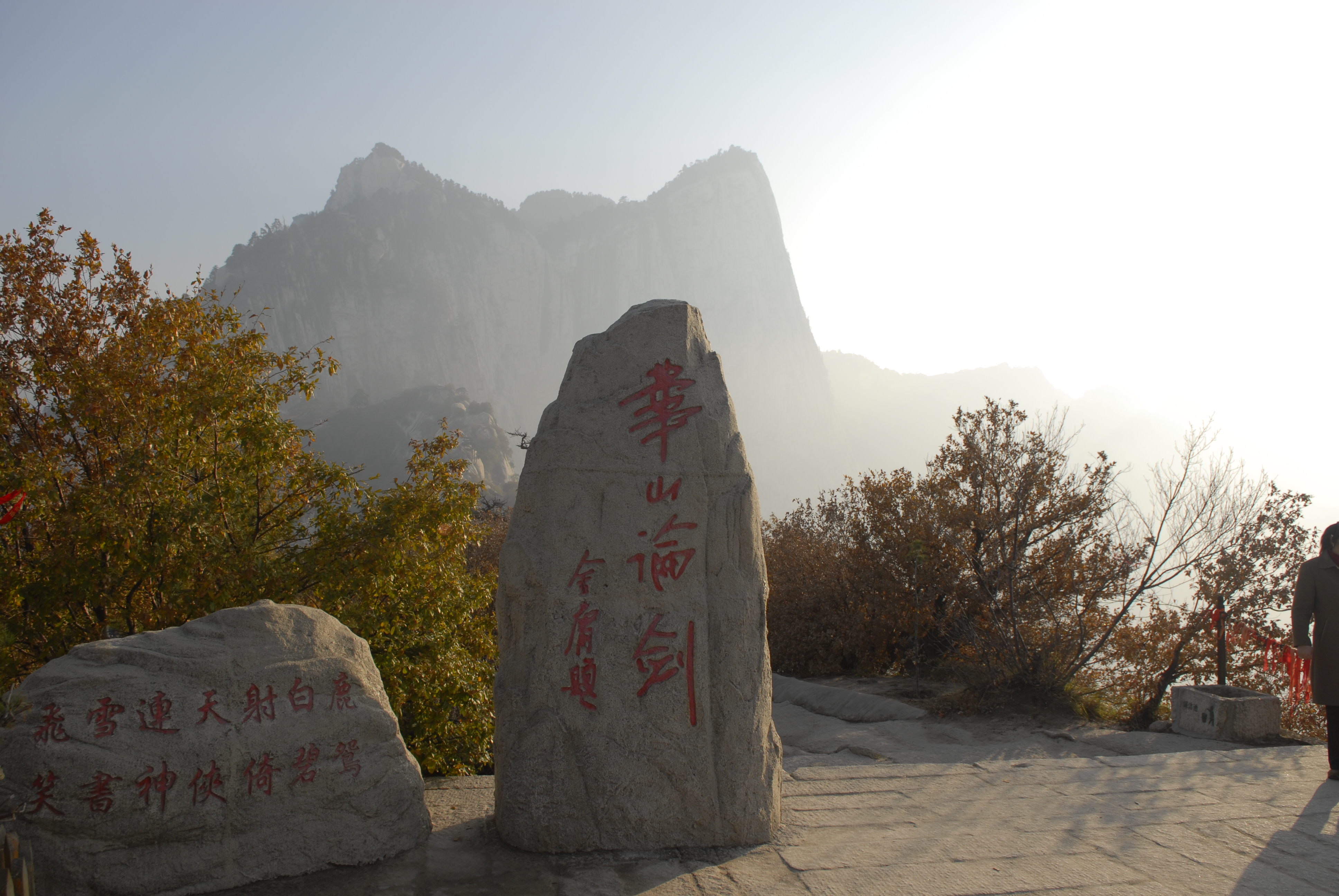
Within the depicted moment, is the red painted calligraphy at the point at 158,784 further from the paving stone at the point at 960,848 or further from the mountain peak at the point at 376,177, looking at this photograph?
the mountain peak at the point at 376,177

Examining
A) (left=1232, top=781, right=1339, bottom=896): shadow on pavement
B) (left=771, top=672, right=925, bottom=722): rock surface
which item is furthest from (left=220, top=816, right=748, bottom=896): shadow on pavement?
(left=771, top=672, right=925, bottom=722): rock surface

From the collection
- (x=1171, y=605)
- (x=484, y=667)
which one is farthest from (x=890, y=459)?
(x=484, y=667)

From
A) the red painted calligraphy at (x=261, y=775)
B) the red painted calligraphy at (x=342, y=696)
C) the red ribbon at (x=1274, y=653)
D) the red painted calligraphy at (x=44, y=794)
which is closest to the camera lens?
the red painted calligraphy at (x=44, y=794)

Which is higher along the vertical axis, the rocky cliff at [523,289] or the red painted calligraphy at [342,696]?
the rocky cliff at [523,289]

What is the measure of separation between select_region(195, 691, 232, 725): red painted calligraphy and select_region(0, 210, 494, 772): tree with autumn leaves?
6.02ft

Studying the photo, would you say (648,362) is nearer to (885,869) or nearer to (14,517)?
(885,869)

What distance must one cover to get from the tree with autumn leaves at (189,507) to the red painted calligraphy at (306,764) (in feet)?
6.09

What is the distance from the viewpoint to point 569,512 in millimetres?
3508

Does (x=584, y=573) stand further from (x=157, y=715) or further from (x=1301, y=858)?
(x=1301, y=858)

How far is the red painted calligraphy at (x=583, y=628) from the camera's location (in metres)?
3.39

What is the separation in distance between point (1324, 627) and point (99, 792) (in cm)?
622

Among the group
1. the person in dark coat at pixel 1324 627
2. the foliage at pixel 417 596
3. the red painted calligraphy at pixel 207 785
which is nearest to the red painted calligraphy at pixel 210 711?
the red painted calligraphy at pixel 207 785

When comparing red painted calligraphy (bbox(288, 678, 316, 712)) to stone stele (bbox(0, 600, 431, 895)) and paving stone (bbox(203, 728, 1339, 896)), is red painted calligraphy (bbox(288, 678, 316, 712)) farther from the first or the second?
→ paving stone (bbox(203, 728, 1339, 896))

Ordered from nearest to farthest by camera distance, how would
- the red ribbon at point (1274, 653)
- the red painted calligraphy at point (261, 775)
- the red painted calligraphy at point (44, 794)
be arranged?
the red painted calligraphy at point (44, 794)
the red painted calligraphy at point (261, 775)
the red ribbon at point (1274, 653)
